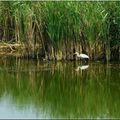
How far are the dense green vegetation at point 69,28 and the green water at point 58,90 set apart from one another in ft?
1.36

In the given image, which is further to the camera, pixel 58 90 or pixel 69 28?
pixel 69 28

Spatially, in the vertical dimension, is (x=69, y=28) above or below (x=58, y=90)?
above

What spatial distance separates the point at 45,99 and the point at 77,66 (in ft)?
8.85

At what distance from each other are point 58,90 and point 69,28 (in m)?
2.61

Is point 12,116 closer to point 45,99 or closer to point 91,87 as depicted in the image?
point 45,99

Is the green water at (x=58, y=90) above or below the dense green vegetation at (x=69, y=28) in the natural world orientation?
below

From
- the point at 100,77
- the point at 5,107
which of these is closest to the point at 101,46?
the point at 100,77

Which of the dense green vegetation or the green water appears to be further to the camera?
the dense green vegetation

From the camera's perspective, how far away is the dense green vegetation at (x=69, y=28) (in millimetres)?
11281

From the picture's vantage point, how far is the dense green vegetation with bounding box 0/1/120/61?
11.3 m

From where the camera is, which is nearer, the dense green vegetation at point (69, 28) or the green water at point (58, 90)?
the green water at point (58, 90)

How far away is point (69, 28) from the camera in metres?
11.5

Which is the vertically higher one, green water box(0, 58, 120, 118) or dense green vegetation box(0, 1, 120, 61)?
dense green vegetation box(0, 1, 120, 61)

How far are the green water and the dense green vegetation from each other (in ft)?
1.36
